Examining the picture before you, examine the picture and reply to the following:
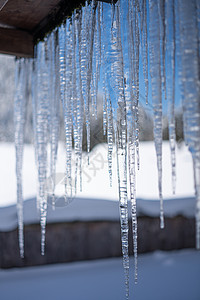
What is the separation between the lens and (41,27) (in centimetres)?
193

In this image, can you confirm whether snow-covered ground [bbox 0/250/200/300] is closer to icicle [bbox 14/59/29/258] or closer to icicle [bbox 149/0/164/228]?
icicle [bbox 14/59/29/258]

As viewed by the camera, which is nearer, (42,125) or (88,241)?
(42,125)

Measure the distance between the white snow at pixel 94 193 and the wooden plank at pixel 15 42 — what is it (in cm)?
244

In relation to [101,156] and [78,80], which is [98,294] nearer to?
[101,156]

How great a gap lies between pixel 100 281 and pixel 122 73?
347cm

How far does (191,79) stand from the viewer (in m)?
0.91

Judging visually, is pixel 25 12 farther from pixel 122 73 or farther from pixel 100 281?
pixel 100 281

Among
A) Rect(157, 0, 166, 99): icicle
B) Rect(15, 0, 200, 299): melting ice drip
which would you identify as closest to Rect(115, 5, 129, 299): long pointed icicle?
Rect(15, 0, 200, 299): melting ice drip

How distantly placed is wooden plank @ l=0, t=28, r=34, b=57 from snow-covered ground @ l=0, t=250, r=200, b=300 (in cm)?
270

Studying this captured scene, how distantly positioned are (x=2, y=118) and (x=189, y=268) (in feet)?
11.7

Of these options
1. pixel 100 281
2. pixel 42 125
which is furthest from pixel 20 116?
pixel 100 281

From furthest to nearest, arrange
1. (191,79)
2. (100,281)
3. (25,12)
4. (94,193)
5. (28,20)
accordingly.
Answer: (94,193)
(100,281)
(28,20)
(25,12)
(191,79)

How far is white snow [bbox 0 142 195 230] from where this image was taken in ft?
13.6

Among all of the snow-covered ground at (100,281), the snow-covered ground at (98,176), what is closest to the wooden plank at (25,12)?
the snow-covered ground at (98,176)
